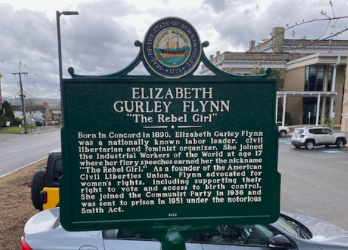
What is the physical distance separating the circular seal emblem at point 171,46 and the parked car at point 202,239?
2.07 m

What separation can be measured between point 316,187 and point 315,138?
1153 centimetres

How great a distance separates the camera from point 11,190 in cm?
779

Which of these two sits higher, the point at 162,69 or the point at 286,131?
the point at 162,69

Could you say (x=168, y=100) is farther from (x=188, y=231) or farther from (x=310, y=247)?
(x=310, y=247)

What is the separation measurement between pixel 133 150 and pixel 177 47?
0.96 m

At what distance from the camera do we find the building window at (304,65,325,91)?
3950 centimetres

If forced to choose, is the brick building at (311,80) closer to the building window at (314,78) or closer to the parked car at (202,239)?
the building window at (314,78)

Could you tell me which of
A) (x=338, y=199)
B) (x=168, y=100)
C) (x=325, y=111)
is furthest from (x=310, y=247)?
(x=325, y=111)

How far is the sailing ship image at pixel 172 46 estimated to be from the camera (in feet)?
7.17

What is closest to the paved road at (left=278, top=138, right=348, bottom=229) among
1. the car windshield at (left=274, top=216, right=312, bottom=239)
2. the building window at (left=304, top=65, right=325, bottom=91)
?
the car windshield at (left=274, top=216, right=312, bottom=239)

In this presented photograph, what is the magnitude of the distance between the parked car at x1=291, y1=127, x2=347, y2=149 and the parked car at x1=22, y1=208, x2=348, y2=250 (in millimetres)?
16972

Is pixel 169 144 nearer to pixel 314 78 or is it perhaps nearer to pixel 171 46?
pixel 171 46

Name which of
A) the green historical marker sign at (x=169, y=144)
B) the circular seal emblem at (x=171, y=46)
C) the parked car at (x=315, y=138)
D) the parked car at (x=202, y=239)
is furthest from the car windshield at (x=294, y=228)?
the parked car at (x=315, y=138)

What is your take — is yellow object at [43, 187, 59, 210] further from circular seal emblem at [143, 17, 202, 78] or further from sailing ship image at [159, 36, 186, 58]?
sailing ship image at [159, 36, 186, 58]
